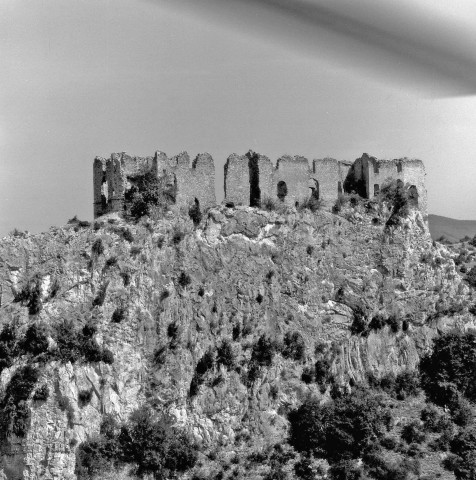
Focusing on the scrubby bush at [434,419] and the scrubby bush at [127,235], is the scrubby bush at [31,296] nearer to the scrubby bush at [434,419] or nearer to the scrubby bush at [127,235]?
the scrubby bush at [127,235]

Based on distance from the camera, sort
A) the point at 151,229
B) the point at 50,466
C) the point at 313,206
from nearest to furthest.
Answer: the point at 50,466, the point at 151,229, the point at 313,206

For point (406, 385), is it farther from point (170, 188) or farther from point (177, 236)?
point (170, 188)

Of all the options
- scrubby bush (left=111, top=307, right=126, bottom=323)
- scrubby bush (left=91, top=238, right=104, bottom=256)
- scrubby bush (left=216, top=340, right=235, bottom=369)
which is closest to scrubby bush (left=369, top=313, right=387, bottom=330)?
scrubby bush (left=216, top=340, right=235, bottom=369)

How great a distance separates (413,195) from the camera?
182ft

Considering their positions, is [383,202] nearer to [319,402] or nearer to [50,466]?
[319,402]

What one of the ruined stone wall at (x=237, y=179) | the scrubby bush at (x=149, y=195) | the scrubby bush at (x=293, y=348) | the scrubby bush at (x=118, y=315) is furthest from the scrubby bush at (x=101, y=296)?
the scrubby bush at (x=293, y=348)

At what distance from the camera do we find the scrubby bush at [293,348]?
5131cm

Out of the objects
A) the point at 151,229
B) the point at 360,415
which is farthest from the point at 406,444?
the point at 151,229

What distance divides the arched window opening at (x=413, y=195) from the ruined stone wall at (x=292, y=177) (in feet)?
16.6

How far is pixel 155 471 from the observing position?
47906mm

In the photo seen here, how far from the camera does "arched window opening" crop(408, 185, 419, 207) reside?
5528 centimetres

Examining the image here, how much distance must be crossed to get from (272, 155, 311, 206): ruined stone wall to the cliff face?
861 mm

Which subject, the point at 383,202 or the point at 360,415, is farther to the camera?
the point at 383,202

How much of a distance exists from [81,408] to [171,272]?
673 centimetres
